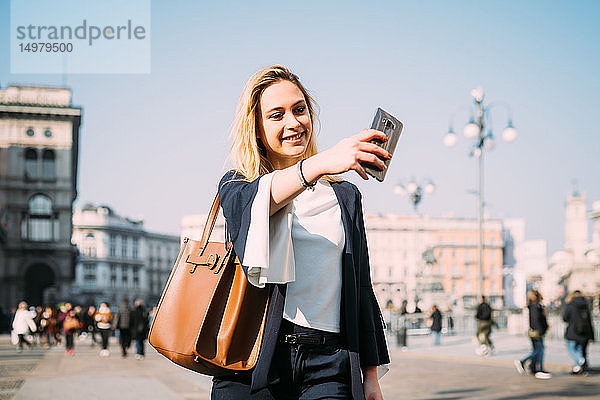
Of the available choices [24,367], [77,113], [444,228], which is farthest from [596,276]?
[24,367]

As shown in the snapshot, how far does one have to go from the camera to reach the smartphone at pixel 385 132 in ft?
6.39

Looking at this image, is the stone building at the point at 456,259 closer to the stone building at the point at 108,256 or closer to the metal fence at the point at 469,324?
the stone building at the point at 108,256

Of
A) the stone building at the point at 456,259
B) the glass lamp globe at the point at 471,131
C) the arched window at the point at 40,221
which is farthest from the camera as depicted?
the stone building at the point at 456,259

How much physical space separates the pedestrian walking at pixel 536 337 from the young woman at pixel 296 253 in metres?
12.3

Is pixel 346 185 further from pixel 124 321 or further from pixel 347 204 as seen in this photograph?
pixel 124 321

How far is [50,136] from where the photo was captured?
5844 centimetres

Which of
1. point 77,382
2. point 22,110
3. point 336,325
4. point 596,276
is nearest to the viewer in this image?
point 336,325

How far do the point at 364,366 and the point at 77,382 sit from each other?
36.0 ft

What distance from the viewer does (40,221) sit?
58.0 meters

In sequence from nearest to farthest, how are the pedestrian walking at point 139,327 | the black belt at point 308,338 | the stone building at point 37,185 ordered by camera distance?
the black belt at point 308,338 → the pedestrian walking at point 139,327 → the stone building at point 37,185

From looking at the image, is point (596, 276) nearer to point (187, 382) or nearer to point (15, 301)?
point (15, 301)

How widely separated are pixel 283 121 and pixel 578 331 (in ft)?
43.7

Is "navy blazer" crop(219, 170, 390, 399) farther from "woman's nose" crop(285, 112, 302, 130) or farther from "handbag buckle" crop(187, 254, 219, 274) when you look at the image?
"woman's nose" crop(285, 112, 302, 130)

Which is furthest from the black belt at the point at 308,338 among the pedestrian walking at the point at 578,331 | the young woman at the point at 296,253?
the pedestrian walking at the point at 578,331
